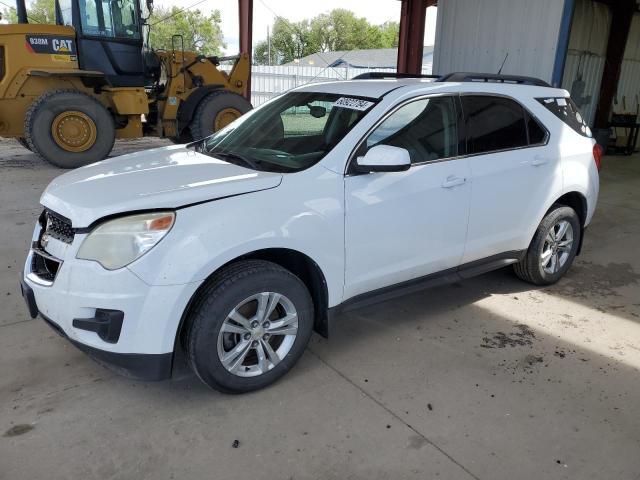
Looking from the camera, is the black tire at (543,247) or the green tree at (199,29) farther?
the green tree at (199,29)

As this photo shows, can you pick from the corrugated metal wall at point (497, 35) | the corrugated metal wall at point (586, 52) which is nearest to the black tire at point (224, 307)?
the corrugated metal wall at point (497, 35)

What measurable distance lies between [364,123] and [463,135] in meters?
0.82

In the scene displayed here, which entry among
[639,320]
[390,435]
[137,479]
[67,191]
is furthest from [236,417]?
[639,320]

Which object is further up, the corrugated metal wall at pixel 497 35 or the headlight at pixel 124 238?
the corrugated metal wall at pixel 497 35

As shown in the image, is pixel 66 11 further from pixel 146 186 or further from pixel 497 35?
pixel 146 186

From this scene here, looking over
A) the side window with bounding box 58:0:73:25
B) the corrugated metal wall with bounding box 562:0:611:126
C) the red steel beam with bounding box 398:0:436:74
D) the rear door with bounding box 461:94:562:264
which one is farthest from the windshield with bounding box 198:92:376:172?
the corrugated metal wall with bounding box 562:0:611:126

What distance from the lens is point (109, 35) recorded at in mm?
9258

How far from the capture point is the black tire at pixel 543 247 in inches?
166

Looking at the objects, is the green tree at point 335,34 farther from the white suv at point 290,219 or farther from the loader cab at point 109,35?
the white suv at point 290,219

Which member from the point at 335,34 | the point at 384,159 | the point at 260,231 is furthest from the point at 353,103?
the point at 335,34

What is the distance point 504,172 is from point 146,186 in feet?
7.91

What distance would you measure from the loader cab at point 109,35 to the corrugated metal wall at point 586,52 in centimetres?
921

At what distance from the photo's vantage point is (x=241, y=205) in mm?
2662

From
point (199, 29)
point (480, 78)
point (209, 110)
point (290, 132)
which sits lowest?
point (209, 110)
